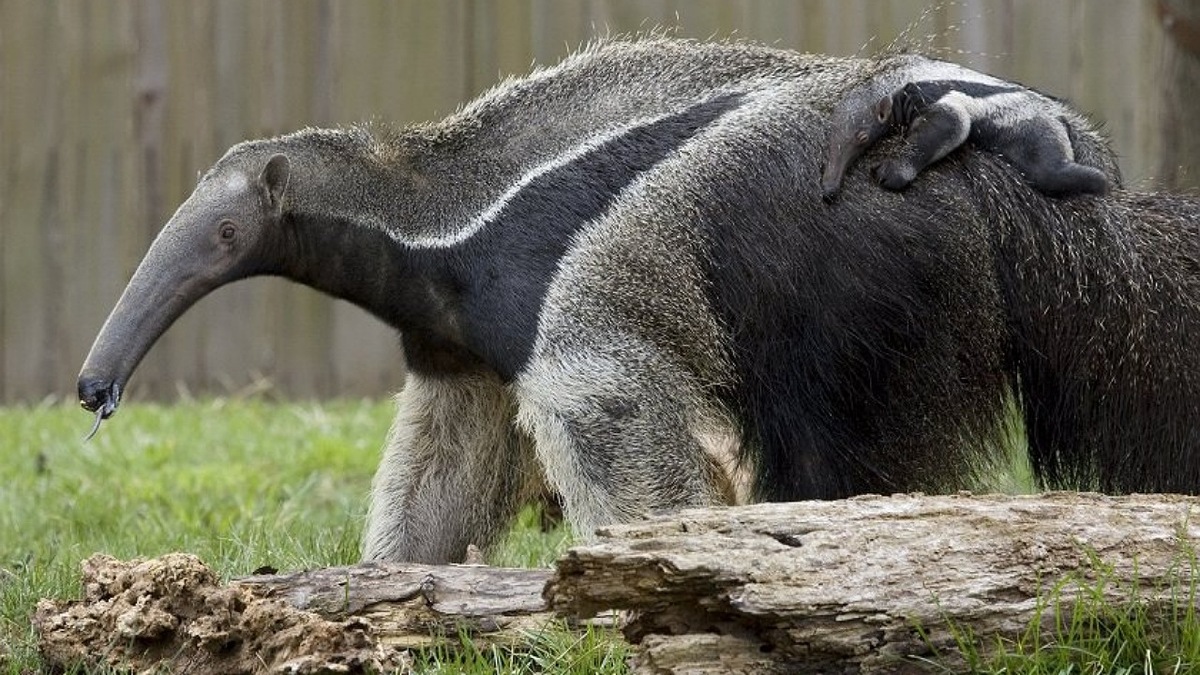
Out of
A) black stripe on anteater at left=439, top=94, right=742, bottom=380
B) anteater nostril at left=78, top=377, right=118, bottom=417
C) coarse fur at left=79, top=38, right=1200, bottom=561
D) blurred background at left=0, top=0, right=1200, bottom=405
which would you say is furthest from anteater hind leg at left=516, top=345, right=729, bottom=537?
blurred background at left=0, top=0, right=1200, bottom=405

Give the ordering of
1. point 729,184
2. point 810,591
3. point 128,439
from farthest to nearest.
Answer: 1. point 128,439
2. point 729,184
3. point 810,591

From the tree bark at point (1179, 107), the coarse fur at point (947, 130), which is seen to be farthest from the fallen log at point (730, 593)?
the tree bark at point (1179, 107)

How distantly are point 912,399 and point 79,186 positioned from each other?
7.43 m

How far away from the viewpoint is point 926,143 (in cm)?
522

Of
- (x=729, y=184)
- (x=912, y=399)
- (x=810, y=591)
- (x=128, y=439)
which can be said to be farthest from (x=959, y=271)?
(x=128, y=439)

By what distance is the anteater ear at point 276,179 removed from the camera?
5355mm

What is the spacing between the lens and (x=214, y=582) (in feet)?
14.0

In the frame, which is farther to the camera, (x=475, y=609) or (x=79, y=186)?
(x=79, y=186)

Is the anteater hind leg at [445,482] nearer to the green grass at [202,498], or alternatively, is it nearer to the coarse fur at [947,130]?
the green grass at [202,498]

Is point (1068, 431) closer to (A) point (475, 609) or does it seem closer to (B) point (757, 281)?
(B) point (757, 281)

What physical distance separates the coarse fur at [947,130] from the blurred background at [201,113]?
17.2ft

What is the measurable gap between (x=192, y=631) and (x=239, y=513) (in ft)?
10.7

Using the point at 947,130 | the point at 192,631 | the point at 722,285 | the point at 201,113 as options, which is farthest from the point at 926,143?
the point at 201,113

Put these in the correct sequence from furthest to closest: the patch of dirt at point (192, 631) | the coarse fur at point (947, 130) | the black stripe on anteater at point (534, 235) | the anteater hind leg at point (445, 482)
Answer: the anteater hind leg at point (445, 482) → the coarse fur at point (947, 130) → the black stripe on anteater at point (534, 235) → the patch of dirt at point (192, 631)
